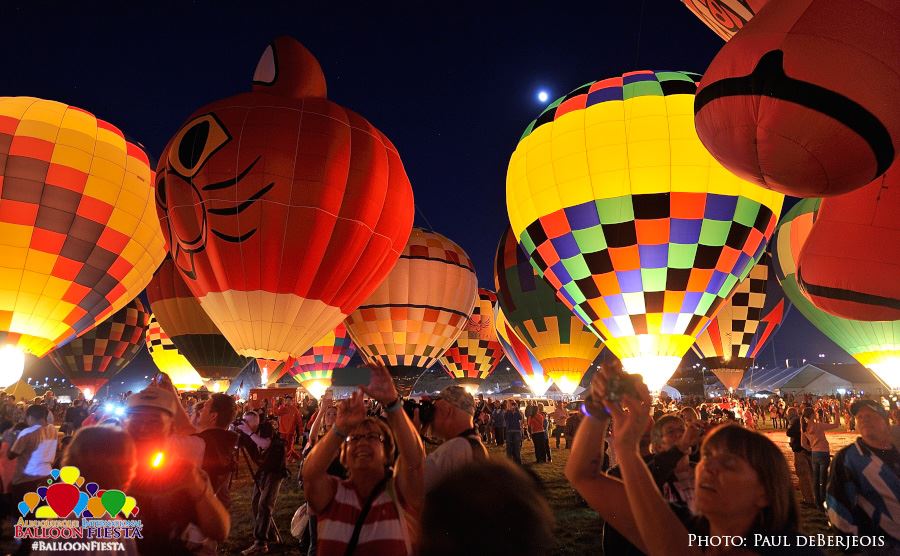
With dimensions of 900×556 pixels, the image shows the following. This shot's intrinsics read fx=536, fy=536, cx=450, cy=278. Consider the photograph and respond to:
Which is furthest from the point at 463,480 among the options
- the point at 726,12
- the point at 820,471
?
the point at 820,471

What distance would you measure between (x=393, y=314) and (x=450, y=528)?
15.6 metres

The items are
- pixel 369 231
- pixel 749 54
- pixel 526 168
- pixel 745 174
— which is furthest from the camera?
pixel 526 168

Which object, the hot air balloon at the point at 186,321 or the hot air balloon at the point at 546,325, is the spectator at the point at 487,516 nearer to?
the hot air balloon at the point at 546,325

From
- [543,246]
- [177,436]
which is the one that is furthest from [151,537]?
[543,246]

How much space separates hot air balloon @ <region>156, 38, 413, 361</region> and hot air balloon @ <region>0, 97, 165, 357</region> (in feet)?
8.95

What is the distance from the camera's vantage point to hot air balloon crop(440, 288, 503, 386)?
2798 cm

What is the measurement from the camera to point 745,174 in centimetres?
281

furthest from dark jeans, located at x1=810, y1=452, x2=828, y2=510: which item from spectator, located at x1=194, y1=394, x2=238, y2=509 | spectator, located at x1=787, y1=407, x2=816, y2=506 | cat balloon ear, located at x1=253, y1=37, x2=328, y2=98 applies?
cat balloon ear, located at x1=253, y1=37, x2=328, y2=98

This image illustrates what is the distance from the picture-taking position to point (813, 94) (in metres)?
2.38

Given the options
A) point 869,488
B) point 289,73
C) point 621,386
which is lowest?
point 869,488

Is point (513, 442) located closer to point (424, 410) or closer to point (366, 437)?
point (424, 410)

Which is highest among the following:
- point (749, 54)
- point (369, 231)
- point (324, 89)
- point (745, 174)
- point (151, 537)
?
point (324, 89)

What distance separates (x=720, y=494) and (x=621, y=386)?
36 cm

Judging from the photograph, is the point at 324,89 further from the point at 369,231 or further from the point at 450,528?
the point at 450,528
